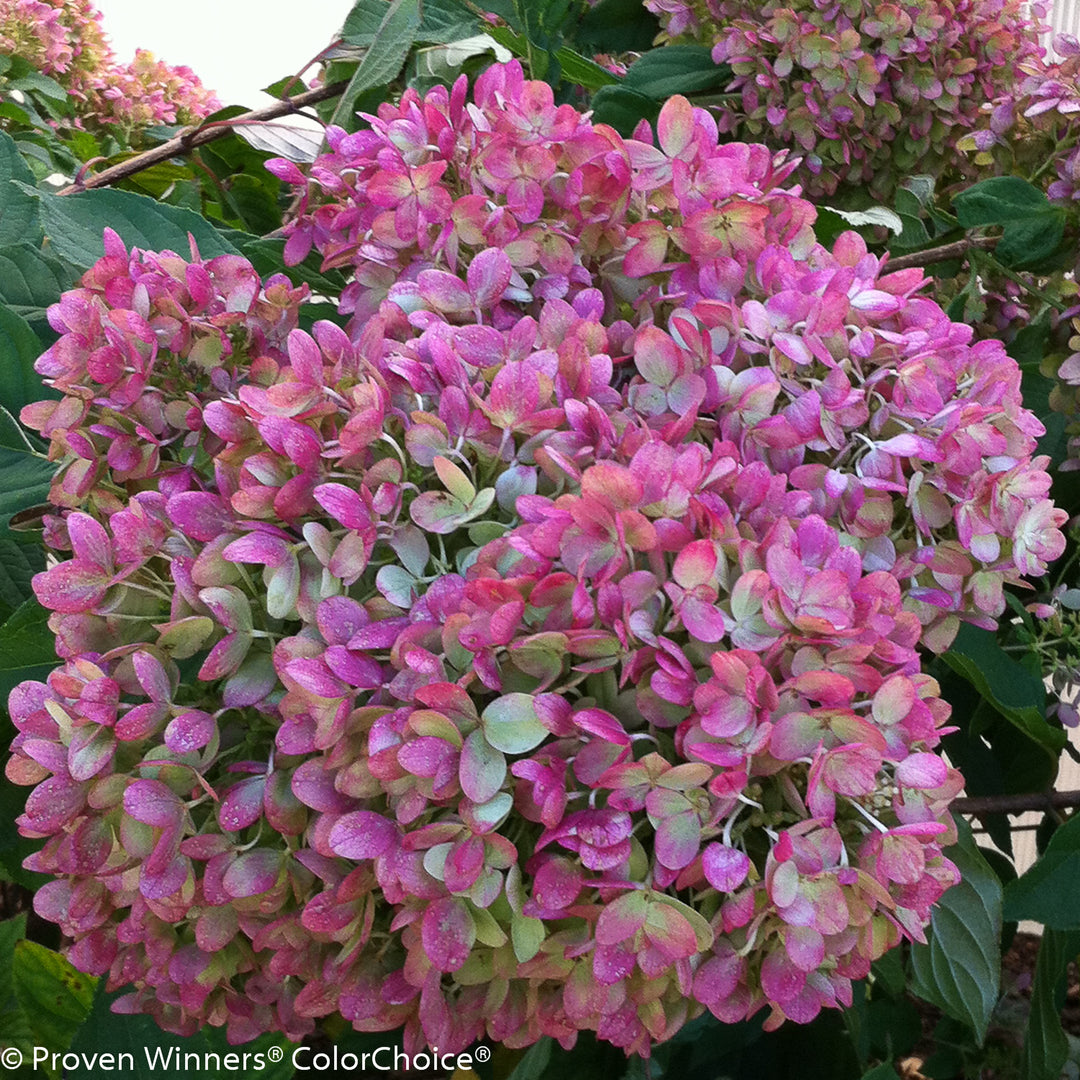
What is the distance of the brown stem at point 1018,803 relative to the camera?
0.48 metres

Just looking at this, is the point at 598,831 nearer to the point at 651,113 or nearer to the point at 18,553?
the point at 18,553

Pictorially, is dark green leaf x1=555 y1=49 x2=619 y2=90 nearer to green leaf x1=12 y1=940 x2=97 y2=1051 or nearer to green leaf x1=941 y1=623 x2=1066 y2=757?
green leaf x1=941 y1=623 x2=1066 y2=757

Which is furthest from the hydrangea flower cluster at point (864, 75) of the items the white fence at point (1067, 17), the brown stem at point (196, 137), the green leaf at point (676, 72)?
the white fence at point (1067, 17)

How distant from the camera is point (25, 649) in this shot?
16.4 inches

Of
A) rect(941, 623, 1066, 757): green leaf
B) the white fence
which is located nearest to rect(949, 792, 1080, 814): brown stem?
rect(941, 623, 1066, 757): green leaf

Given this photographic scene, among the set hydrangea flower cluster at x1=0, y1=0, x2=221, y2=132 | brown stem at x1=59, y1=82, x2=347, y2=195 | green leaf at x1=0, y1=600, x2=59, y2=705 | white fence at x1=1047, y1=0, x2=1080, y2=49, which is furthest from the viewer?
white fence at x1=1047, y1=0, x2=1080, y2=49

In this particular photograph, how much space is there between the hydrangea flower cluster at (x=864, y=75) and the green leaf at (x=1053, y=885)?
0.42 metres

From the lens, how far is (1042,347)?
0.68 meters

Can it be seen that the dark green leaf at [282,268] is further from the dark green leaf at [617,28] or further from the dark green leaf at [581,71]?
Result: the dark green leaf at [617,28]

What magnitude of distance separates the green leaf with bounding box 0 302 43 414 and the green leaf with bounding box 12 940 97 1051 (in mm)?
339

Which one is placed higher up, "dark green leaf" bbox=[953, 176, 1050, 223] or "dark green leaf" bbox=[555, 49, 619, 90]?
"dark green leaf" bbox=[555, 49, 619, 90]

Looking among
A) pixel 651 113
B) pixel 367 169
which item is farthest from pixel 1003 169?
pixel 367 169

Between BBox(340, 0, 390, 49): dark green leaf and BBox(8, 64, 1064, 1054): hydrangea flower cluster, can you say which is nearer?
BBox(8, 64, 1064, 1054): hydrangea flower cluster

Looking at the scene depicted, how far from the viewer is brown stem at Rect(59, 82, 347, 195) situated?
0.62m
